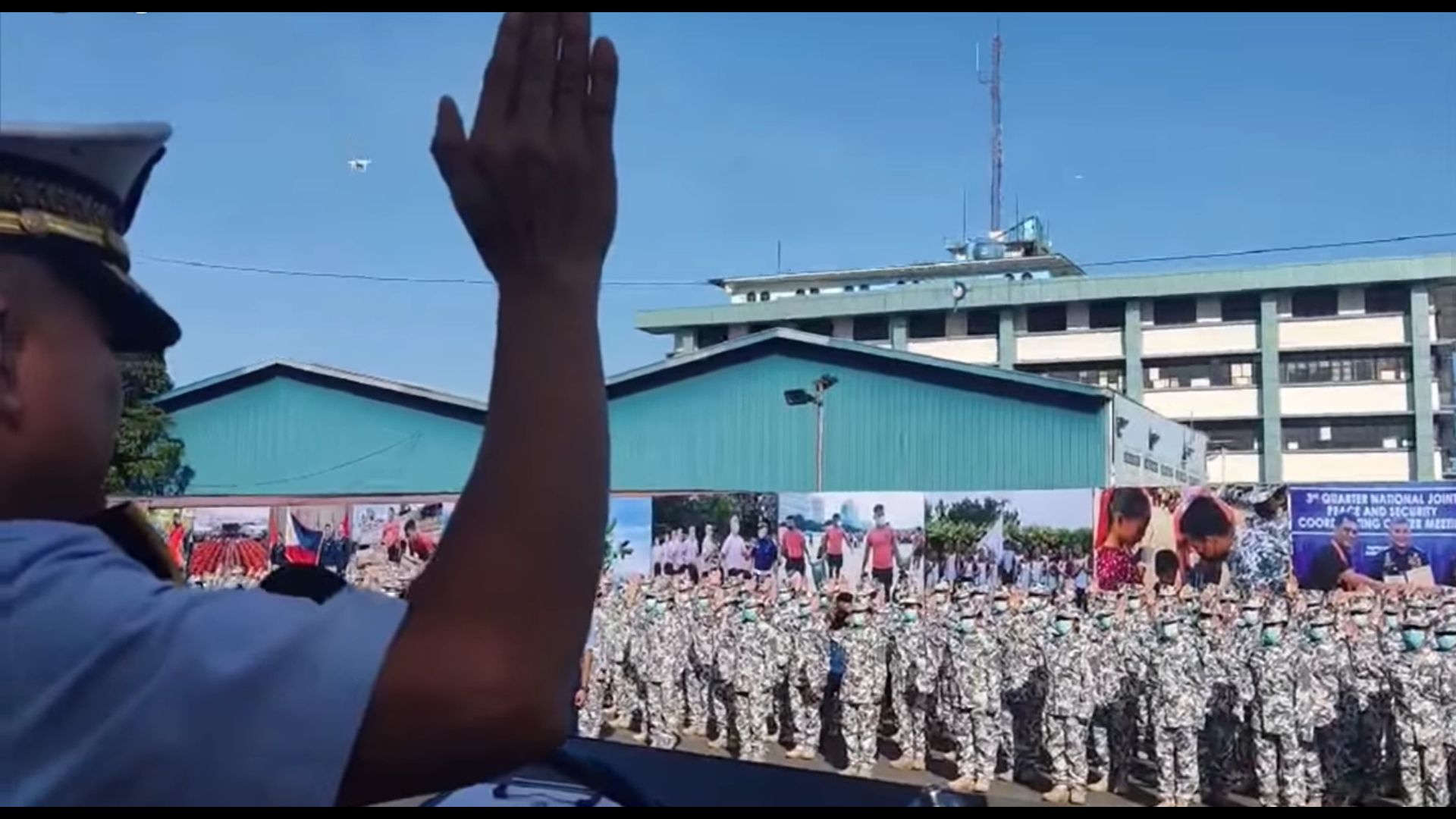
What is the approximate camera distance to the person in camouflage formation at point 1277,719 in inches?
384

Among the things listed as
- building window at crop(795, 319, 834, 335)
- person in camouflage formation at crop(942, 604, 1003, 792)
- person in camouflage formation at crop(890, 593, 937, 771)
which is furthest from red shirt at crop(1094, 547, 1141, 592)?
building window at crop(795, 319, 834, 335)

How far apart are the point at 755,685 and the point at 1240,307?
29348mm

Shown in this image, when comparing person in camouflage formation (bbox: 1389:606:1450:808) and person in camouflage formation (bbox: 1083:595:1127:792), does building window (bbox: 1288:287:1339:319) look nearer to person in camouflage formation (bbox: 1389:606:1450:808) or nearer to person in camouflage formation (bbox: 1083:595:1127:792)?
person in camouflage formation (bbox: 1083:595:1127:792)

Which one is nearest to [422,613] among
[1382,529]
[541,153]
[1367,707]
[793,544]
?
[541,153]

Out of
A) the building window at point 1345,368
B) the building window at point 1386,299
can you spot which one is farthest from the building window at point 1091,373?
the building window at point 1386,299

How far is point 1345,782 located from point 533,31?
10906 millimetres

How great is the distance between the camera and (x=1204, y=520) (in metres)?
11.7

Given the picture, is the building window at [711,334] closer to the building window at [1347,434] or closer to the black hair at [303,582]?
the building window at [1347,434]

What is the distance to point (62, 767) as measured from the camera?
2.78 ft

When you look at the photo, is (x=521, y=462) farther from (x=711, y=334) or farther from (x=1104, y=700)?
(x=711, y=334)

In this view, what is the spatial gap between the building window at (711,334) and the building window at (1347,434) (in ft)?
55.2

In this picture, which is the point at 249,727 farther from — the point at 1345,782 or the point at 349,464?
the point at 349,464

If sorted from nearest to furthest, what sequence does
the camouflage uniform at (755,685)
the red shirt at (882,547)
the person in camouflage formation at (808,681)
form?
the person in camouflage formation at (808,681)
the camouflage uniform at (755,685)
the red shirt at (882,547)

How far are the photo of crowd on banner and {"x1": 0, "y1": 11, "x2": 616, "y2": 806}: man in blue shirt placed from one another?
832cm
